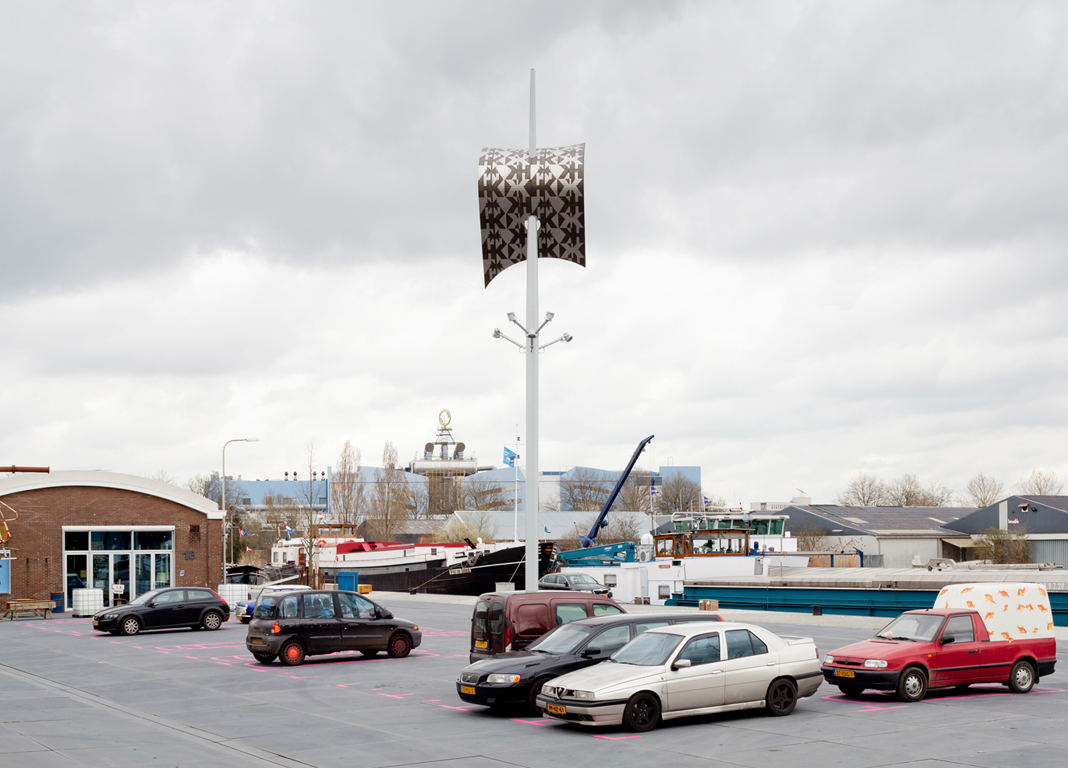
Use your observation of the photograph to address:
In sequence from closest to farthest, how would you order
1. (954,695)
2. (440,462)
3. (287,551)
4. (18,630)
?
1. (954,695)
2. (18,630)
3. (287,551)
4. (440,462)

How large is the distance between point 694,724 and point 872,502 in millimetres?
126704

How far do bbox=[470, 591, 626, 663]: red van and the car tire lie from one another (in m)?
17.5

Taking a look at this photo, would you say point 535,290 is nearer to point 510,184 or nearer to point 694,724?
point 510,184

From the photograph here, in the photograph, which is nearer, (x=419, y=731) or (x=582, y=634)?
(x=419, y=731)

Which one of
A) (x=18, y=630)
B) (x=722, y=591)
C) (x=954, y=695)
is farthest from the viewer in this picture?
(x=722, y=591)

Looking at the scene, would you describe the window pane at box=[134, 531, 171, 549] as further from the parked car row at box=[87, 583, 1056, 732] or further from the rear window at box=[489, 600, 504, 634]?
the rear window at box=[489, 600, 504, 634]

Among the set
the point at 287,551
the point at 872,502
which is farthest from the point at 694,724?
the point at 872,502

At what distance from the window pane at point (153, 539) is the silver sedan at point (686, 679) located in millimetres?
37036

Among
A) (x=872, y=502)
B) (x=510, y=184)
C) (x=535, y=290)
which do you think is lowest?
(x=872, y=502)

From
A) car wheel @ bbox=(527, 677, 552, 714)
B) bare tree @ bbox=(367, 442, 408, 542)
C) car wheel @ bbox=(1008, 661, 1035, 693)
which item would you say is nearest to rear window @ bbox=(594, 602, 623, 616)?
car wheel @ bbox=(527, 677, 552, 714)

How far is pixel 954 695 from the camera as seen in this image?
636 inches

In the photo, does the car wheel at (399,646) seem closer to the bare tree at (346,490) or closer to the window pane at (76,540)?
the window pane at (76,540)

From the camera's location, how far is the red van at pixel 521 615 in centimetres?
1666

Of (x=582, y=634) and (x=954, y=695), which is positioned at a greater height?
(x=582, y=634)
